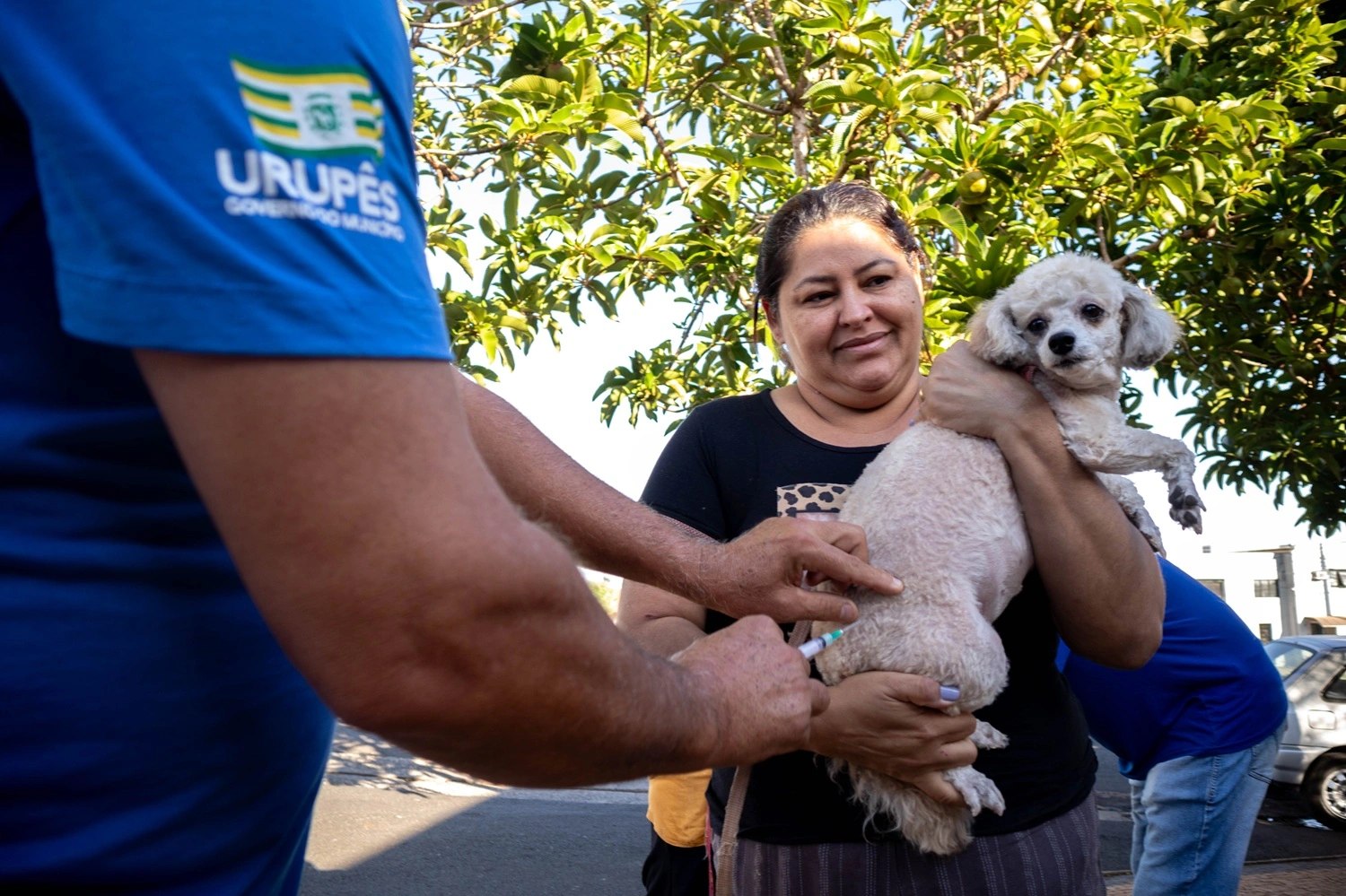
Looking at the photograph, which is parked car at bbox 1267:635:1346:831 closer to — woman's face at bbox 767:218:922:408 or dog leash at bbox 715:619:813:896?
woman's face at bbox 767:218:922:408

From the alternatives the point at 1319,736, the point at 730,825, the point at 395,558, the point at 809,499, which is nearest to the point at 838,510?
the point at 809,499

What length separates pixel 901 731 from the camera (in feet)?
5.90

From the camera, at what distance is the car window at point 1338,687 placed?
9.52 m

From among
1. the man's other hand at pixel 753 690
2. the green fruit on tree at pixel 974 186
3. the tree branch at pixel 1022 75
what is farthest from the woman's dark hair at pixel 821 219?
the tree branch at pixel 1022 75

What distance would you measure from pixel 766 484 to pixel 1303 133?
4.63m

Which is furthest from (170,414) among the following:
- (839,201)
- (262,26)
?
(839,201)

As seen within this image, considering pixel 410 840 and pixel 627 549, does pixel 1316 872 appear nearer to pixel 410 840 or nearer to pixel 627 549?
pixel 410 840

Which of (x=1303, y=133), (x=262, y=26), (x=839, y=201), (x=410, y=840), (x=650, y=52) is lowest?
(x=410, y=840)

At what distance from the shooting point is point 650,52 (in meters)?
4.30

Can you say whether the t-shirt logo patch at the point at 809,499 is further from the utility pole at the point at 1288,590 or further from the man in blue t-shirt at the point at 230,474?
the utility pole at the point at 1288,590

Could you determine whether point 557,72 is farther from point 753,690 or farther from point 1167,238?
point 753,690

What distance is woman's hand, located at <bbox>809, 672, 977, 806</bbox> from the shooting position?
178 cm

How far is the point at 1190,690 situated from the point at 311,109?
4132 millimetres

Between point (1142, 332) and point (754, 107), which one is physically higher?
point (754, 107)
